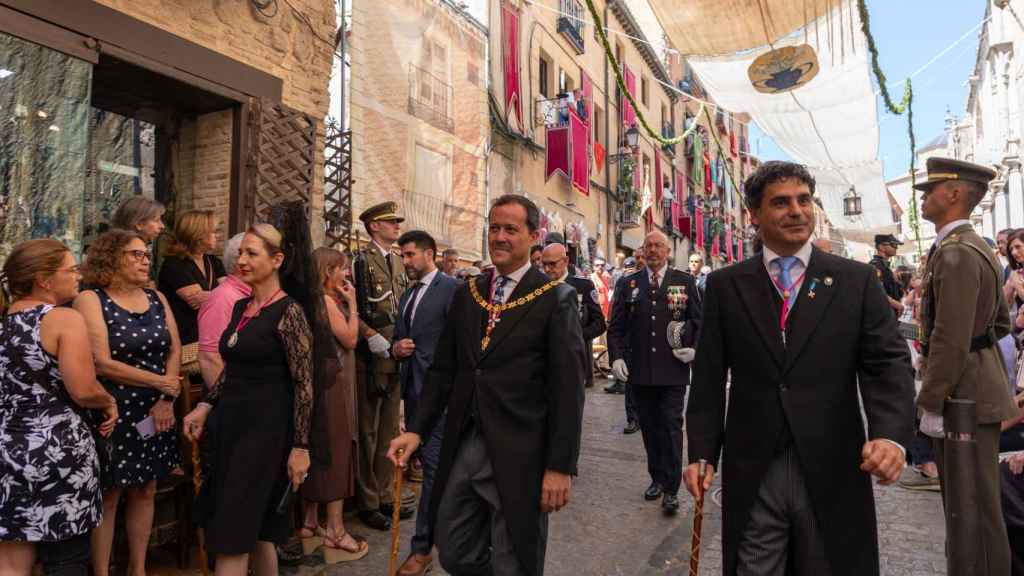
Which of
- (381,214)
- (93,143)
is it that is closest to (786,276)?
(381,214)

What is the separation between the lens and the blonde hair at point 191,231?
185 inches

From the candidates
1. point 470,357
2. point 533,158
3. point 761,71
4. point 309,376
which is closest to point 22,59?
point 309,376

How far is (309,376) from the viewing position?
3.09 meters

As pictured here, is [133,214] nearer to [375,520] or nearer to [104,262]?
[104,262]

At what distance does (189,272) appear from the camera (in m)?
4.65

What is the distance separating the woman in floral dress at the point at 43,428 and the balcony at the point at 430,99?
9110 millimetres

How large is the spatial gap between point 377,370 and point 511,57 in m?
11.3

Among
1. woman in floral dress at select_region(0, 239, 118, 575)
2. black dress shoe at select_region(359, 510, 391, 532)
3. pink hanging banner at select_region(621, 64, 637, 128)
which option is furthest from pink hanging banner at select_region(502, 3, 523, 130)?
woman in floral dress at select_region(0, 239, 118, 575)

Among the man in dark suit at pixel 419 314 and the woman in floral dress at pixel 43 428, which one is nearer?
the woman in floral dress at pixel 43 428

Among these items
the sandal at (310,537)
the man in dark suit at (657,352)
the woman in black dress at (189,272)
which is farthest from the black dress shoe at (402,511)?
the man in dark suit at (657,352)

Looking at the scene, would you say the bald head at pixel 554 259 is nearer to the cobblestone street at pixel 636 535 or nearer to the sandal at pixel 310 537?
the cobblestone street at pixel 636 535

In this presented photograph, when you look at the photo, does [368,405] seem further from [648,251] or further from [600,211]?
[600,211]

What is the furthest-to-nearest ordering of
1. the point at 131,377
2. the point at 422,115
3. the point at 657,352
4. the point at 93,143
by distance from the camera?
the point at 422,115 < the point at 93,143 < the point at 657,352 < the point at 131,377

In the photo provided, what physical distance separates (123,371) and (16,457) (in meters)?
0.61
